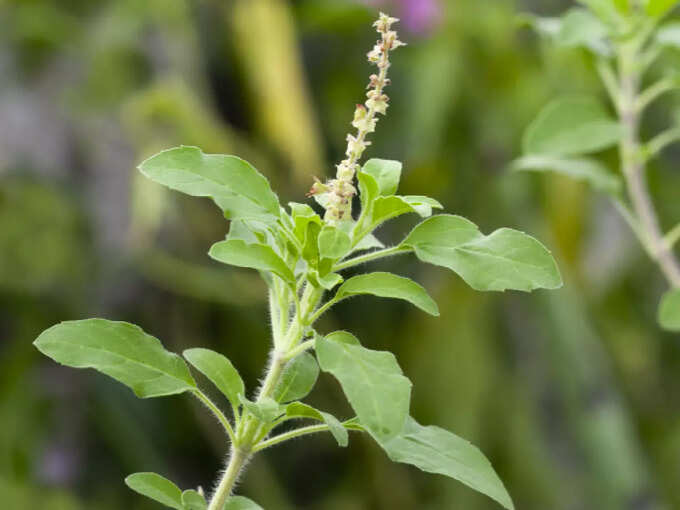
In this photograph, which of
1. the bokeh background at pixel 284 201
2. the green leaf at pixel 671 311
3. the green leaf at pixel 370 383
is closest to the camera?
the green leaf at pixel 370 383

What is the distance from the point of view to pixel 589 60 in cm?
46

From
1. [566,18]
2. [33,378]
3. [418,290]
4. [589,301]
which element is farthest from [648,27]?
[33,378]

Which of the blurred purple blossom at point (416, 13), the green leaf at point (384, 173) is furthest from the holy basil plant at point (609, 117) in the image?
the blurred purple blossom at point (416, 13)

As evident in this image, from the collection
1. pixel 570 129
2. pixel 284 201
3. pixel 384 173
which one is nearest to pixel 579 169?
pixel 570 129

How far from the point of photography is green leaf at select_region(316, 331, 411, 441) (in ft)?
Result: 0.62

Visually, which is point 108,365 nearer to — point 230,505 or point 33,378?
point 230,505

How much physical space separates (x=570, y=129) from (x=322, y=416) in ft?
0.73

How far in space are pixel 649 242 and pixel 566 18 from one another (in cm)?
10

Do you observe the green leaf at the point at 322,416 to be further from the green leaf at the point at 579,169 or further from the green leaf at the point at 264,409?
the green leaf at the point at 579,169

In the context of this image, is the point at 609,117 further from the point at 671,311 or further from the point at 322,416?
the point at 322,416

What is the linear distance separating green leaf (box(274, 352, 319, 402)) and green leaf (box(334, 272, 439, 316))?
0.09ft

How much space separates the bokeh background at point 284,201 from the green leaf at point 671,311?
68 cm

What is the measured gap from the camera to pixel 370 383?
7.8 inches

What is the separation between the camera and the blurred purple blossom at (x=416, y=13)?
118 cm
